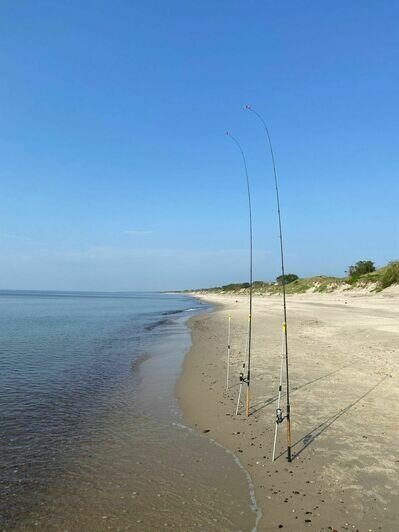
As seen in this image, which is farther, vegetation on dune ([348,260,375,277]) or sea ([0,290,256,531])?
vegetation on dune ([348,260,375,277])

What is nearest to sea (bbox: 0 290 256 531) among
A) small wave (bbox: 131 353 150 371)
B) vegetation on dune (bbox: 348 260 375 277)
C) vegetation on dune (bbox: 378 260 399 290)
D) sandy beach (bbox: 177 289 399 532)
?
sandy beach (bbox: 177 289 399 532)

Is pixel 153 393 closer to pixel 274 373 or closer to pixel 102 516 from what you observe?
pixel 274 373

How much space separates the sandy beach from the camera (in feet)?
17.1

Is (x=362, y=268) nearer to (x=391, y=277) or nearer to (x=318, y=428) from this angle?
(x=391, y=277)

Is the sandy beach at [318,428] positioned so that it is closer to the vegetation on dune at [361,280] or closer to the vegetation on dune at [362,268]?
the vegetation on dune at [361,280]

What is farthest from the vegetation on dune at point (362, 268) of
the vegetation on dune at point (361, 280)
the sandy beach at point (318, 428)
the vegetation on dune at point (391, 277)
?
the sandy beach at point (318, 428)

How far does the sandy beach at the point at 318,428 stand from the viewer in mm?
5199

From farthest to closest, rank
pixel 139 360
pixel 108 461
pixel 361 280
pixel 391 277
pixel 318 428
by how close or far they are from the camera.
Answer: pixel 361 280 < pixel 391 277 < pixel 139 360 < pixel 318 428 < pixel 108 461

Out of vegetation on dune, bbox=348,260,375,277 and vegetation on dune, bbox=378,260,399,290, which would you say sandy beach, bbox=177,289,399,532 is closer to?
vegetation on dune, bbox=378,260,399,290

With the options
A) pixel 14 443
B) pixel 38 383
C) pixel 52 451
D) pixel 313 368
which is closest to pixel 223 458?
pixel 52 451

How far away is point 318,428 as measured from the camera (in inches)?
308

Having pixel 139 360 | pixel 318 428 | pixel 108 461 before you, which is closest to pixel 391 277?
pixel 139 360

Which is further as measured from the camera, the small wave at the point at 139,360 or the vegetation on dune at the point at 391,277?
the vegetation on dune at the point at 391,277

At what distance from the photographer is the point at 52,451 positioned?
748 centimetres
